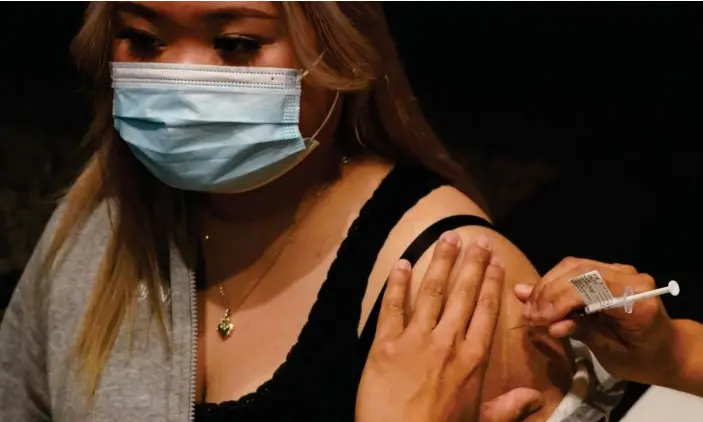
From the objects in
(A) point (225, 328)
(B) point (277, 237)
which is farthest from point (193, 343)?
(B) point (277, 237)

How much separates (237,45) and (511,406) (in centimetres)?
50

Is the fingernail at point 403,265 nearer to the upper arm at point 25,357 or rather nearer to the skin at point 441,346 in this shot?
the skin at point 441,346

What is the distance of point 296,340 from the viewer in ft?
3.41

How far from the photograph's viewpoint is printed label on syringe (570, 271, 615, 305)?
0.81 metres

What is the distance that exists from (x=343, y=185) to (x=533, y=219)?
67cm

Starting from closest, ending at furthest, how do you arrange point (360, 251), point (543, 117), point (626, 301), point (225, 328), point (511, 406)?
1. point (626, 301)
2. point (511, 406)
3. point (360, 251)
4. point (225, 328)
5. point (543, 117)

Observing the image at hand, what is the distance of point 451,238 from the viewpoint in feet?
3.13

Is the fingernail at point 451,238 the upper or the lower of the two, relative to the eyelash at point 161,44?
lower

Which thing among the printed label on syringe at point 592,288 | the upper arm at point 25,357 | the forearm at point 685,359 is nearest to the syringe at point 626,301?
the printed label on syringe at point 592,288

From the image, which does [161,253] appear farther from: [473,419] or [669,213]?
[669,213]

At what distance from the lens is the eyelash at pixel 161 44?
974 millimetres

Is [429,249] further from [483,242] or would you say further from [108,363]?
[108,363]

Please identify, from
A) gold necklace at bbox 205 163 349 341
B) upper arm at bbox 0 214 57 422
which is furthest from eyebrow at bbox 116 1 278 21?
upper arm at bbox 0 214 57 422

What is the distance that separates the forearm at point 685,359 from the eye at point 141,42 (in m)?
0.66
